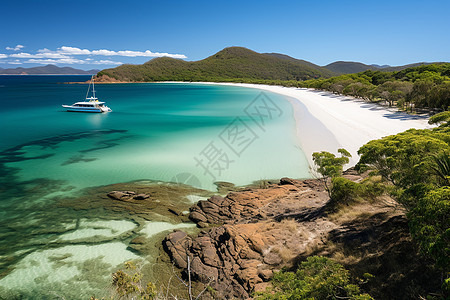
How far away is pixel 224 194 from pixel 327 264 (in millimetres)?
8603

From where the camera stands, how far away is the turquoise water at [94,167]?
9.01 metres

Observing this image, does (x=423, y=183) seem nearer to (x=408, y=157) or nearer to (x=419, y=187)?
(x=419, y=187)

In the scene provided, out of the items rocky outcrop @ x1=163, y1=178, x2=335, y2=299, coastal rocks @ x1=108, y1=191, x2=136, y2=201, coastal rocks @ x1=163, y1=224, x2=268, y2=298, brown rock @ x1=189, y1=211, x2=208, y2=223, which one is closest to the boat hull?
coastal rocks @ x1=108, y1=191, x2=136, y2=201

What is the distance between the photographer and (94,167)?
18.6m

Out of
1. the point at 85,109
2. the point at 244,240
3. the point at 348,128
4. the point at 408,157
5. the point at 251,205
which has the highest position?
the point at 408,157

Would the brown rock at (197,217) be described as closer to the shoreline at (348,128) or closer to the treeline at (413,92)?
the shoreline at (348,128)

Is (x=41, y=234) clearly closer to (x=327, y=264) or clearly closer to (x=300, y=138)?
(x=327, y=264)

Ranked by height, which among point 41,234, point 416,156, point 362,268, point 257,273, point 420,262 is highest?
point 416,156

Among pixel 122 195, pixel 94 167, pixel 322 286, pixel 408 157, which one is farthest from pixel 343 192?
pixel 94 167

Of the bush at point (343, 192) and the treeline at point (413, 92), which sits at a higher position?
the treeline at point (413, 92)

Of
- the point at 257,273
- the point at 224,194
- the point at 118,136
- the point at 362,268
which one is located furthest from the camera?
the point at 118,136

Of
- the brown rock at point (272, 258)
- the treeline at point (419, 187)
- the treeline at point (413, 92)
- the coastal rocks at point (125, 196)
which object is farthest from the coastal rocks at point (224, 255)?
the treeline at point (413, 92)

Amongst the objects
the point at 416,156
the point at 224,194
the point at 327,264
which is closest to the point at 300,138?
the point at 224,194

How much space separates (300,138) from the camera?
82.3 feet
